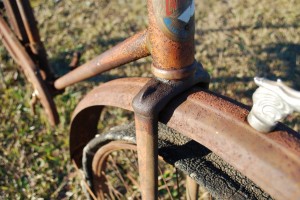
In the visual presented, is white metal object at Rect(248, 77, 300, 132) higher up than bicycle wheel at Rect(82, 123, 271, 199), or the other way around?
white metal object at Rect(248, 77, 300, 132)

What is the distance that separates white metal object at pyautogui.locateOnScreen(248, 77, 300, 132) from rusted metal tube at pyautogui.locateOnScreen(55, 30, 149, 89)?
374 millimetres

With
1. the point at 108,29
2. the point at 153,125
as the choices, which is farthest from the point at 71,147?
the point at 108,29

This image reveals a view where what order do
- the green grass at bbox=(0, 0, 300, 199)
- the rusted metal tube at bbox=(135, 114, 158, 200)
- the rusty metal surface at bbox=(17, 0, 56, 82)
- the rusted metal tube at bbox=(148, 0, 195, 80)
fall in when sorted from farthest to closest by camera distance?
the green grass at bbox=(0, 0, 300, 199) < the rusty metal surface at bbox=(17, 0, 56, 82) < the rusted metal tube at bbox=(135, 114, 158, 200) < the rusted metal tube at bbox=(148, 0, 195, 80)

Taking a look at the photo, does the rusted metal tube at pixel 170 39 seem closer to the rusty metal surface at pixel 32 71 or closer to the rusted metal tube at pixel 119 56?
the rusted metal tube at pixel 119 56

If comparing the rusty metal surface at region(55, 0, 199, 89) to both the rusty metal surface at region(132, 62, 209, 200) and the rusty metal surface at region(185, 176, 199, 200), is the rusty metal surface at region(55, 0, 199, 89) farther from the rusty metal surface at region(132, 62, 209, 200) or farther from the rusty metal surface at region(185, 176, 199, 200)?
the rusty metal surface at region(185, 176, 199, 200)

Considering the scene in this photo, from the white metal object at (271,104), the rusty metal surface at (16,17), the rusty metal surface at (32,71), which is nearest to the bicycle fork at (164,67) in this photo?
the white metal object at (271,104)

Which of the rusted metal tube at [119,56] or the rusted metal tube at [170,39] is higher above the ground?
the rusted metal tube at [170,39]

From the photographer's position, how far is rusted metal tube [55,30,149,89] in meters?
0.99

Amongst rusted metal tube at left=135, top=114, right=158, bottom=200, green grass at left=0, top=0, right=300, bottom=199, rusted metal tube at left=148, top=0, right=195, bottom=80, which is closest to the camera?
rusted metal tube at left=148, top=0, right=195, bottom=80

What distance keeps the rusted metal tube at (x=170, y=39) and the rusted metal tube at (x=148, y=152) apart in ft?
0.39

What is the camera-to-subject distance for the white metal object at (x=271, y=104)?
64 cm

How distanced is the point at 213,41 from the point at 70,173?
139 centimetres

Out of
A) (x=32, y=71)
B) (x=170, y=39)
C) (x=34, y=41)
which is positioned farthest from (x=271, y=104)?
(x=34, y=41)

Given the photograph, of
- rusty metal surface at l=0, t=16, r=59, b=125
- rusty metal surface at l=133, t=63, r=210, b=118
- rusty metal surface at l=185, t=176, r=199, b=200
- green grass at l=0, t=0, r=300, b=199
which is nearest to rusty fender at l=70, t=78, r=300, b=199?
rusty metal surface at l=133, t=63, r=210, b=118
